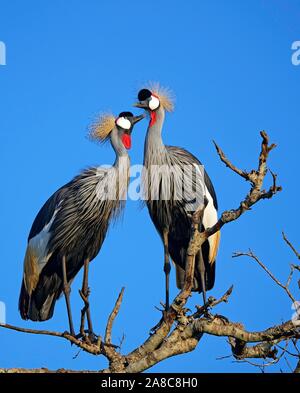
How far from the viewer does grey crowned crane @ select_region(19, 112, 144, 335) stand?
7.84 meters

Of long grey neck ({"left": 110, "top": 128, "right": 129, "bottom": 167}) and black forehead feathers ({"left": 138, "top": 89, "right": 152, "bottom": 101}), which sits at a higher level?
black forehead feathers ({"left": 138, "top": 89, "right": 152, "bottom": 101})

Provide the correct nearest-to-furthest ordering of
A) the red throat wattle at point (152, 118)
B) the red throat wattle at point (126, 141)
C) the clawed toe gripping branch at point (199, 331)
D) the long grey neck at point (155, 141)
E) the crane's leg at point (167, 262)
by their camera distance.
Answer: the clawed toe gripping branch at point (199, 331), the crane's leg at point (167, 262), the long grey neck at point (155, 141), the red throat wattle at point (126, 141), the red throat wattle at point (152, 118)

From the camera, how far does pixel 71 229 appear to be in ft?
25.7

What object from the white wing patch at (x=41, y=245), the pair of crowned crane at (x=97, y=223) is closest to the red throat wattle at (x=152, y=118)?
the pair of crowned crane at (x=97, y=223)

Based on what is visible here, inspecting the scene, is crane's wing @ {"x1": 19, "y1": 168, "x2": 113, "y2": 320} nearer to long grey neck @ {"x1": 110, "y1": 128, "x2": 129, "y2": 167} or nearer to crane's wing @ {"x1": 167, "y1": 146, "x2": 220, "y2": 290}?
long grey neck @ {"x1": 110, "y1": 128, "x2": 129, "y2": 167}

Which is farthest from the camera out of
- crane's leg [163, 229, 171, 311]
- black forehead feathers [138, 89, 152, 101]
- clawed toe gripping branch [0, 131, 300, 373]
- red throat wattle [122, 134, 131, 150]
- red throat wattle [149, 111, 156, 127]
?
black forehead feathers [138, 89, 152, 101]

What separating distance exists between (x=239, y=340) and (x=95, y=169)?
100 inches

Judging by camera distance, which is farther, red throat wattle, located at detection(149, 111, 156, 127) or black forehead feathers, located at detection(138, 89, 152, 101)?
black forehead feathers, located at detection(138, 89, 152, 101)

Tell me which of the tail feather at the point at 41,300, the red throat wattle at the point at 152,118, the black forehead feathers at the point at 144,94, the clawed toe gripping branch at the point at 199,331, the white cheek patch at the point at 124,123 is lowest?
the clawed toe gripping branch at the point at 199,331

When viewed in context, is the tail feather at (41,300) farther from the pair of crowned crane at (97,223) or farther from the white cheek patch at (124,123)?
the white cheek patch at (124,123)

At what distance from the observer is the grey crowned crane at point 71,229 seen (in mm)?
7844

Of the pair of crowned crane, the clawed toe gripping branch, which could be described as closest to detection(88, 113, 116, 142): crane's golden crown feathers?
the pair of crowned crane

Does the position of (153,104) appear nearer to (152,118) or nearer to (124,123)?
(152,118)

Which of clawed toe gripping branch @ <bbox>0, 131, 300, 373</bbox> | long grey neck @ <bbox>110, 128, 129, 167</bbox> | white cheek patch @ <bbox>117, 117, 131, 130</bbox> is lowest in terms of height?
clawed toe gripping branch @ <bbox>0, 131, 300, 373</bbox>
